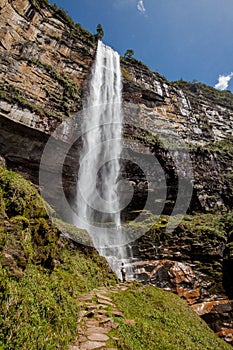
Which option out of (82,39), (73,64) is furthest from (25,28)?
(82,39)

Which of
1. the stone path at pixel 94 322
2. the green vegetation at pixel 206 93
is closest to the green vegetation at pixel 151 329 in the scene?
the stone path at pixel 94 322

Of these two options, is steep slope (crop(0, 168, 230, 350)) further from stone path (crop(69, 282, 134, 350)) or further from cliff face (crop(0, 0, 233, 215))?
cliff face (crop(0, 0, 233, 215))

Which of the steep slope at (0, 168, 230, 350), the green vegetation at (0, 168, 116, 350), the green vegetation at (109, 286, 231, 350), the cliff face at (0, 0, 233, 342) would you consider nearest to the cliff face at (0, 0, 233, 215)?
the cliff face at (0, 0, 233, 342)

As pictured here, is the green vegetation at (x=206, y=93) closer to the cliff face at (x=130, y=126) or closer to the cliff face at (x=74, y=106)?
the cliff face at (x=74, y=106)

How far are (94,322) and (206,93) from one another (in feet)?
148

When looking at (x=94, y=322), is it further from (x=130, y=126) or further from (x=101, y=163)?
(x=130, y=126)

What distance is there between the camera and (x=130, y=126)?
24.2 metres

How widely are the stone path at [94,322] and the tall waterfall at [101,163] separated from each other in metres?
12.5

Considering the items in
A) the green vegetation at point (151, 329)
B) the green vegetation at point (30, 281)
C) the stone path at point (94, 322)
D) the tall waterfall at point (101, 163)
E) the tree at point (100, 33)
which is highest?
the tree at point (100, 33)

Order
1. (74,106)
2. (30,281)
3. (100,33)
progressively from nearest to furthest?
1. (30,281)
2. (74,106)
3. (100,33)

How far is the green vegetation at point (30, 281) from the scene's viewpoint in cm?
278

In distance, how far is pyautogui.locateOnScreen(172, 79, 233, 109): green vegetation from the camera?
1469 inches

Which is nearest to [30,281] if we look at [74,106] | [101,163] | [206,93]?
[101,163]

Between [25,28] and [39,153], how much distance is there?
45.3ft
